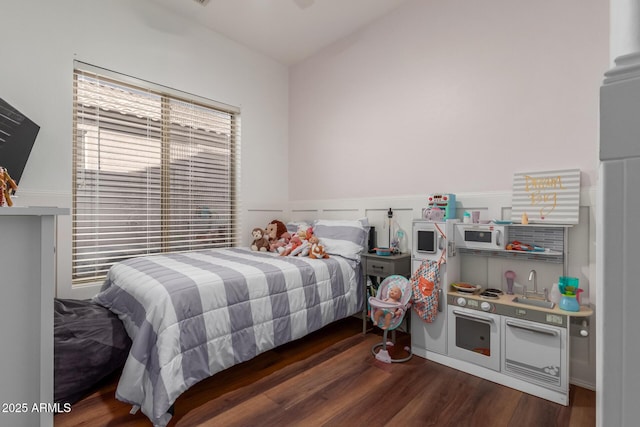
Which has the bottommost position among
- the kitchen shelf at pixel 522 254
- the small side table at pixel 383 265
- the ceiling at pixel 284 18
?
the small side table at pixel 383 265

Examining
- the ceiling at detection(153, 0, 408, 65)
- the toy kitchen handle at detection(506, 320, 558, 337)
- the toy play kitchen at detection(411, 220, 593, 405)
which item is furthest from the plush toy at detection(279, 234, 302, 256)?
the ceiling at detection(153, 0, 408, 65)

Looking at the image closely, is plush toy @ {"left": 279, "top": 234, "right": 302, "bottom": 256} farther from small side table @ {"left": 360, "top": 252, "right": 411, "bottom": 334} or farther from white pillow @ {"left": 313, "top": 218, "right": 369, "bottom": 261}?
small side table @ {"left": 360, "top": 252, "right": 411, "bottom": 334}

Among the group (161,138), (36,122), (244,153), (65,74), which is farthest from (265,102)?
(36,122)

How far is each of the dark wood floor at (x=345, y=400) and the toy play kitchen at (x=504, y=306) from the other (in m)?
0.11

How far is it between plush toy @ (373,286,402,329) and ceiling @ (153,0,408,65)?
2.67 metres

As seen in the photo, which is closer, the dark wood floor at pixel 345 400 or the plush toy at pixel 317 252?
the dark wood floor at pixel 345 400

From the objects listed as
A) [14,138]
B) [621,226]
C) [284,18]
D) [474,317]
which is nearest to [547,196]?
[474,317]

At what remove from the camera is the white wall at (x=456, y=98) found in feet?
6.69

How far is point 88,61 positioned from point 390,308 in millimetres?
3180

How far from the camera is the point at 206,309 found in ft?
5.90

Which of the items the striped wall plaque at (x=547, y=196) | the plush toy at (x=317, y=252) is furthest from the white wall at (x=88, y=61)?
the striped wall plaque at (x=547, y=196)

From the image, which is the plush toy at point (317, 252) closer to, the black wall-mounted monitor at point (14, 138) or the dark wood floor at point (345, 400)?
the dark wood floor at point (345, 400)

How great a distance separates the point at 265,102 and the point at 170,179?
5.10 ft

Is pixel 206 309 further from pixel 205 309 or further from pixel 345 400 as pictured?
pixel 345 400
